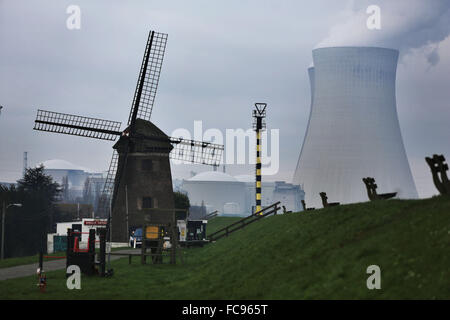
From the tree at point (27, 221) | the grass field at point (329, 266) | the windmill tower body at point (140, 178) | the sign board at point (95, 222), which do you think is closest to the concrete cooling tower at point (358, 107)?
the tree at point (27, 221)

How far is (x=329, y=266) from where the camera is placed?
61.0 ft

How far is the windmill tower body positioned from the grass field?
34617mm

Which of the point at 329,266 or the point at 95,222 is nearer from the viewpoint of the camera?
the point at 329,266

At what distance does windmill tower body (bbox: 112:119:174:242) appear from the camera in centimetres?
6444

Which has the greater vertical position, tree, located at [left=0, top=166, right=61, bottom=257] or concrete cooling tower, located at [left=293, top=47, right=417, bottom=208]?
concrete cooling tower, located at [left=293, top=47, right=417, bottom=208]

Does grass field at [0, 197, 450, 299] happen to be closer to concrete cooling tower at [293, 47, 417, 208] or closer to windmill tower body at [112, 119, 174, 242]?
windmill tower body at [112, 119, 174, 242]

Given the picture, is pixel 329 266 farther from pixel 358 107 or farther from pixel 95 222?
pixel 358 107

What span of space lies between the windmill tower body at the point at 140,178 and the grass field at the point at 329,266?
34617mm

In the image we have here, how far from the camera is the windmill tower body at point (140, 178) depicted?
2537 inches

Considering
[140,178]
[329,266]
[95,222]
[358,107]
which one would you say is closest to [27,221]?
[95,222]

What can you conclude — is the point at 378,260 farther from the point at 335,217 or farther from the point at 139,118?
the point at 139,118

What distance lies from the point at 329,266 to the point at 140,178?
157 feet

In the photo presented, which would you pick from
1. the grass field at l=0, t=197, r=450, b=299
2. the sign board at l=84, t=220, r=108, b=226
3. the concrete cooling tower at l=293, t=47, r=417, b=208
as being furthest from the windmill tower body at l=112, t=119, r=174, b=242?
the concrete cooling tower at l=293, t=47, r=417, b=208
